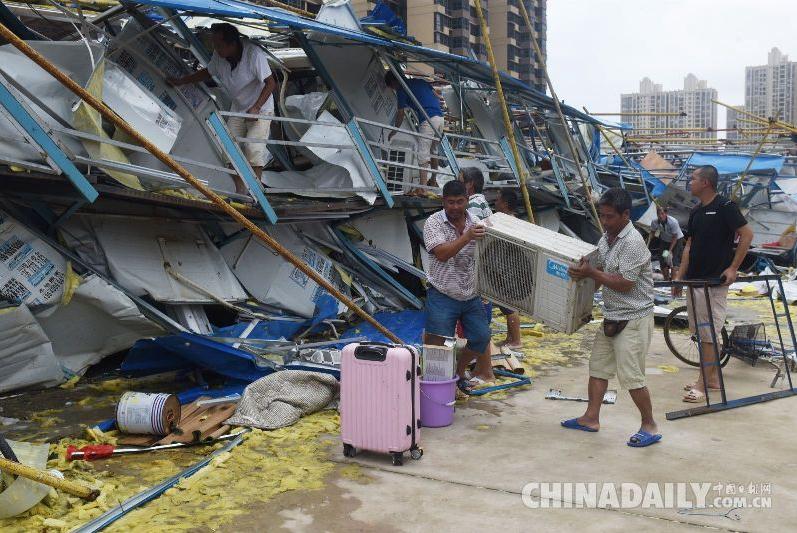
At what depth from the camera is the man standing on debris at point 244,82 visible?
293 inches

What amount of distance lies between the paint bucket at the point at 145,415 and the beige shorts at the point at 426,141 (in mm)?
6040

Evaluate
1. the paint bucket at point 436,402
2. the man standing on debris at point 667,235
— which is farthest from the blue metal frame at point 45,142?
the man standing on debris at point 667,235

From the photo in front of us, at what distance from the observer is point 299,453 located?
4.93m

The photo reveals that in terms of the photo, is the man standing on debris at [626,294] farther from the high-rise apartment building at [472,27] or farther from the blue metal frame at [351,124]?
the high-rise apartment building at [472,27]

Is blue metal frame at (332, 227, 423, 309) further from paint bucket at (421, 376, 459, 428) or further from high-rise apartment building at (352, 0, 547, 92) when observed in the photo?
high-rise apartment building at (352, 0, 547, 92)

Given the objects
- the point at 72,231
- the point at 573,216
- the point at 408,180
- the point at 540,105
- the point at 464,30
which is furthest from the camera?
the point at 464,30

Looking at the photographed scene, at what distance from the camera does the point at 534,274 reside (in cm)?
549

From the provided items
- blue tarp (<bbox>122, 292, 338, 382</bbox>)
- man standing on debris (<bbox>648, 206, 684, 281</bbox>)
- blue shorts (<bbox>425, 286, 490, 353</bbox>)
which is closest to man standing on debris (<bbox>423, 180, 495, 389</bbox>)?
blue shorts (<bbox>425, 286, 490, 353</bbox>)

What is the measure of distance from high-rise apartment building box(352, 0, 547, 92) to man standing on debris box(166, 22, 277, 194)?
184 ft

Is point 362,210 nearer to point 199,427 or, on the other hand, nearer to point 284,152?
point 284,152

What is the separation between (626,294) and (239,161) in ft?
13.2

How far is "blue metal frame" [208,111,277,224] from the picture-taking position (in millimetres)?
7094

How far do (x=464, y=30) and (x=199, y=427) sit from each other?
2897 inches

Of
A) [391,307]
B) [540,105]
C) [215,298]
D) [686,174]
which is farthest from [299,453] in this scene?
[686,174]
